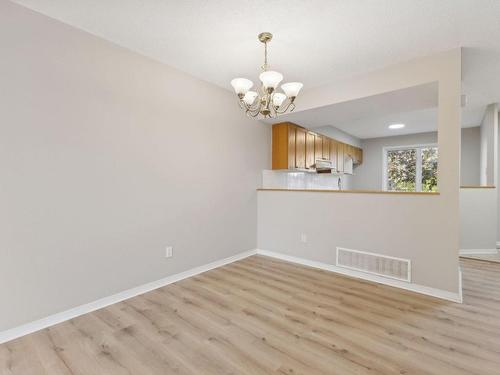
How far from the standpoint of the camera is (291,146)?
14.3ft

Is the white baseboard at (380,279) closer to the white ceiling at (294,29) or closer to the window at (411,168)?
the white ceiling at (294,29)

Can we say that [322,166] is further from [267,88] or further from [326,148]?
[267,88]

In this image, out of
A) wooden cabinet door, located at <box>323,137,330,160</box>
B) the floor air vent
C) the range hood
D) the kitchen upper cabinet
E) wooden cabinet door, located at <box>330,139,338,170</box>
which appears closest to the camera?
the floor air vent

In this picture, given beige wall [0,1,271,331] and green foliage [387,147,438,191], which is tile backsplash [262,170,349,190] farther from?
green foliage [387,147,438,191]

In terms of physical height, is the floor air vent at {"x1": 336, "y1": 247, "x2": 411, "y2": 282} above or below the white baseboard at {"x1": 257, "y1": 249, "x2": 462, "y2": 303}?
above

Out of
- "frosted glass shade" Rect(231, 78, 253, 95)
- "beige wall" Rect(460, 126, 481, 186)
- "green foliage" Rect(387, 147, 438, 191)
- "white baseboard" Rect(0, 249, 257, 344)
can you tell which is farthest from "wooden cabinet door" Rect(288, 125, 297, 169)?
"beige wall" Rect(460, 126, 481, 186)

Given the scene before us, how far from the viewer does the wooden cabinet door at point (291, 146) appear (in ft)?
14.2

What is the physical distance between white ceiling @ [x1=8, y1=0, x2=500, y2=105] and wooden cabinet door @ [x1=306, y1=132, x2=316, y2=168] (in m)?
1.91

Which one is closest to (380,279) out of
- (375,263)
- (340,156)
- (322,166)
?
(375,263)

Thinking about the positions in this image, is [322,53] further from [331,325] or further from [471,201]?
[471,201]

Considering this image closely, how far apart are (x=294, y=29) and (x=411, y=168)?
19.0ft

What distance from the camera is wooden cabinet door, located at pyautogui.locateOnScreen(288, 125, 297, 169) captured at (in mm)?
4316

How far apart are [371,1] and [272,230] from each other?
310 centimetres

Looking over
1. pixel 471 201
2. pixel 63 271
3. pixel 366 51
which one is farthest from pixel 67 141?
pixel 471 201
